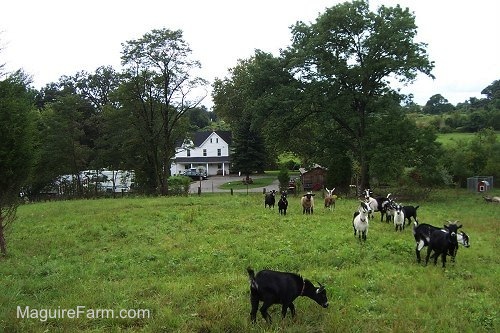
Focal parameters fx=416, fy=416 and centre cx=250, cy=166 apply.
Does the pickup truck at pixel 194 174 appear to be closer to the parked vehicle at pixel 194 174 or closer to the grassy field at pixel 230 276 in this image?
the parked vehicle at pixel 194 174

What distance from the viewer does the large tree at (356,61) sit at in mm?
31781

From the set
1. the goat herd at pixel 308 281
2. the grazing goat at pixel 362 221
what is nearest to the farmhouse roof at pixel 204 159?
the goat herd at pixel 308 281

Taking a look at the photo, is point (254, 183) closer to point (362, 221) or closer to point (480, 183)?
point (480, 183)

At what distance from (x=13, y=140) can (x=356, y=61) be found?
27.0 metres

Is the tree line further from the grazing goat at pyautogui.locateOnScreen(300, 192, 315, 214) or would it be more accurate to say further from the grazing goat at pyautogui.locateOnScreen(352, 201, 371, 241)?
the grazing goat at pyautogui.locateOnScreen(352, 201, 371, 241)

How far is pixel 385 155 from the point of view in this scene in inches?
1214

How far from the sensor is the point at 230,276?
10.2 m

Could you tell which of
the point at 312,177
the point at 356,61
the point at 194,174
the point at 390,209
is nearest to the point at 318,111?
the point at 356,61

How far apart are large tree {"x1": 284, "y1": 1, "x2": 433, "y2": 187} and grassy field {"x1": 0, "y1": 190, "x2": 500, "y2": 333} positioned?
16.6 m

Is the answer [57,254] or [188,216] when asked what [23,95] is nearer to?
[57,254]

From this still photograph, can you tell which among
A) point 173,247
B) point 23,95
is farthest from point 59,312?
point 23,95

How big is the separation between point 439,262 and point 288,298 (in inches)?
247

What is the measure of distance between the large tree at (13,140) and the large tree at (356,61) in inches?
903

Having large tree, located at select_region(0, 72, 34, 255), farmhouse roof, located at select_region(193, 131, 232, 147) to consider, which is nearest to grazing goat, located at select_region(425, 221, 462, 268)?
large tree, located at select_region(0, 72, 34, 255)
